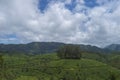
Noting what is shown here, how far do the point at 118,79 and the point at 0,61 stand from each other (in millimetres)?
78352

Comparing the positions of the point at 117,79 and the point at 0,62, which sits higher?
the point at 0,62

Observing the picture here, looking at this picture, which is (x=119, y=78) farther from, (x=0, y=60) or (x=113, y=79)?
(x=0, y=60)

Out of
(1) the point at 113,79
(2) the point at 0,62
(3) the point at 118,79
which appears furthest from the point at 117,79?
(2) the point at 0,62

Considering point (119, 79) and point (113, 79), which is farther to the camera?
point (119, 79)

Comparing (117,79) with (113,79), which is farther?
(117,79)

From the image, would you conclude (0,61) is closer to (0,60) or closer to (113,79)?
(0,60)

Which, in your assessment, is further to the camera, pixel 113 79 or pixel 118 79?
pixel 118 79

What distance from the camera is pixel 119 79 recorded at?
164750 mm

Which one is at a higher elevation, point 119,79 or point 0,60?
point 0,60

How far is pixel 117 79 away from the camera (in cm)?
16512

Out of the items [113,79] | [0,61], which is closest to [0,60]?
[0,61]

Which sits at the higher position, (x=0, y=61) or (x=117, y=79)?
(x=0, y=61)

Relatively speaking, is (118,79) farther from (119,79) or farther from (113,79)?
(113,79)

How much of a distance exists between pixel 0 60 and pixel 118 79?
78.5m
